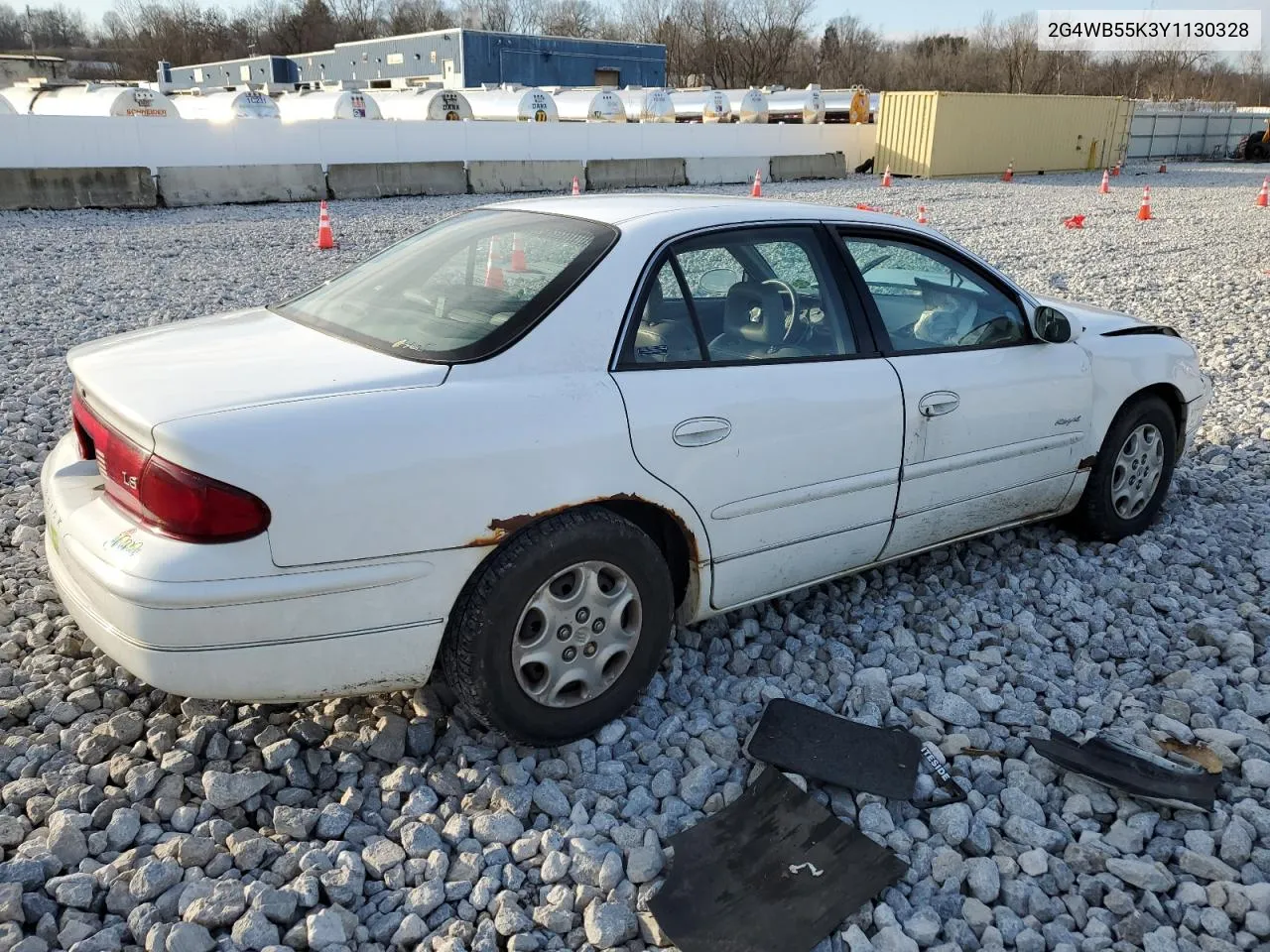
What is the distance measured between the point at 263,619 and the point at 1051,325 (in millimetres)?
3082

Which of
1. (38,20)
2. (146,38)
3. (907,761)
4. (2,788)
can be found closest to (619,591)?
(907,761)

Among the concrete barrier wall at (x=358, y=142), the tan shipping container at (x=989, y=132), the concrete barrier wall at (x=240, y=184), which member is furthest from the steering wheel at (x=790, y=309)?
the tan shipping container at (x=989, y=132)

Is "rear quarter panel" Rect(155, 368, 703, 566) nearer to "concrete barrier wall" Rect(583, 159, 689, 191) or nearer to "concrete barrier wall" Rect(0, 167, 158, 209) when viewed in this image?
"concrete barrier wall" Rect(0, 167, 158, 209)

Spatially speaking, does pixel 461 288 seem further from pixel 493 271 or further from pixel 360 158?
pixel 360 158

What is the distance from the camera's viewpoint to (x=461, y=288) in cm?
324

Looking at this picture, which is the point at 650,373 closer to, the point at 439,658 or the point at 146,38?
the point at 439,658

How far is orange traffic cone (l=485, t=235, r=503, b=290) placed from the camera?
318cm

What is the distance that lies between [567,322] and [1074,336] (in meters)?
2.37

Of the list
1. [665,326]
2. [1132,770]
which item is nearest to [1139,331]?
[1132,770]

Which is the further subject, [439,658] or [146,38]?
[146,38]

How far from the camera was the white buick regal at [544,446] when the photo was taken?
2.49 meters

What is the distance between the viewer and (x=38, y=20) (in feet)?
340

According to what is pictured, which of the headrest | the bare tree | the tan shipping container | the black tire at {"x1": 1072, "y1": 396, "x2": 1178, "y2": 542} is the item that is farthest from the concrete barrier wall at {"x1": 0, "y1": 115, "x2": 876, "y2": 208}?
the bare tree

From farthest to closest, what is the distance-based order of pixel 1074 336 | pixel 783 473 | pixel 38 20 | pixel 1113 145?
1. pixel 38 20
2. pixel 1113 145
3. pixel 1074 336
4. pixel 783 473
